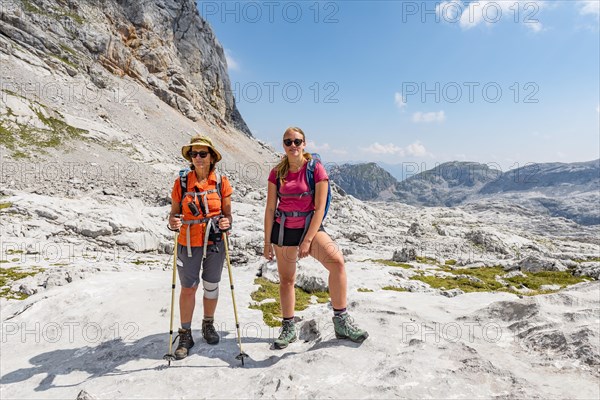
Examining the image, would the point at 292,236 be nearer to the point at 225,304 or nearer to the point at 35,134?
the point at 225,304

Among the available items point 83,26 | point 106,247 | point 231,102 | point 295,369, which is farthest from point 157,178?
point 231,102

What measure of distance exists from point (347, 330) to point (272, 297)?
220 inches

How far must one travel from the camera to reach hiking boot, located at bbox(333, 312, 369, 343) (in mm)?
6551

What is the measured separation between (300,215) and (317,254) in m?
0.82

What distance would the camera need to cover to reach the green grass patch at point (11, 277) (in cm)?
1188

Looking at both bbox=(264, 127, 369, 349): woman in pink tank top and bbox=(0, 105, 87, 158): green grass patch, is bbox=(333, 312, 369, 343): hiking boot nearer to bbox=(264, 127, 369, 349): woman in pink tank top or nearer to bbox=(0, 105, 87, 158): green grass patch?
bbox=(264, 127, 369, 349): woman in pink tank top

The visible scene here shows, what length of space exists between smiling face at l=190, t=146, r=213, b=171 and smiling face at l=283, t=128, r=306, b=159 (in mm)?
1687

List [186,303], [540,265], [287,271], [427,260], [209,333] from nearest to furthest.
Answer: [287,271]
[186,303]
[209,333]
[540,265]
[427,260]

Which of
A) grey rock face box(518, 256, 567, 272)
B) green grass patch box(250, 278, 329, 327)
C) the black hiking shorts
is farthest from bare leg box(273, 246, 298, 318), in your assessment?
grey rock face box(518, 256, 567, 272)

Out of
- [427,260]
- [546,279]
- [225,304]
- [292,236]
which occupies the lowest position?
[546,279]

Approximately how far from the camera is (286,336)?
23.8 ft

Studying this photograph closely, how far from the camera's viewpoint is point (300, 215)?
258 inches

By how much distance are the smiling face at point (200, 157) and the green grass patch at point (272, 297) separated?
15.5 ft

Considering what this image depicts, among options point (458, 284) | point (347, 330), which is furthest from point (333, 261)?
point (458, 284)
